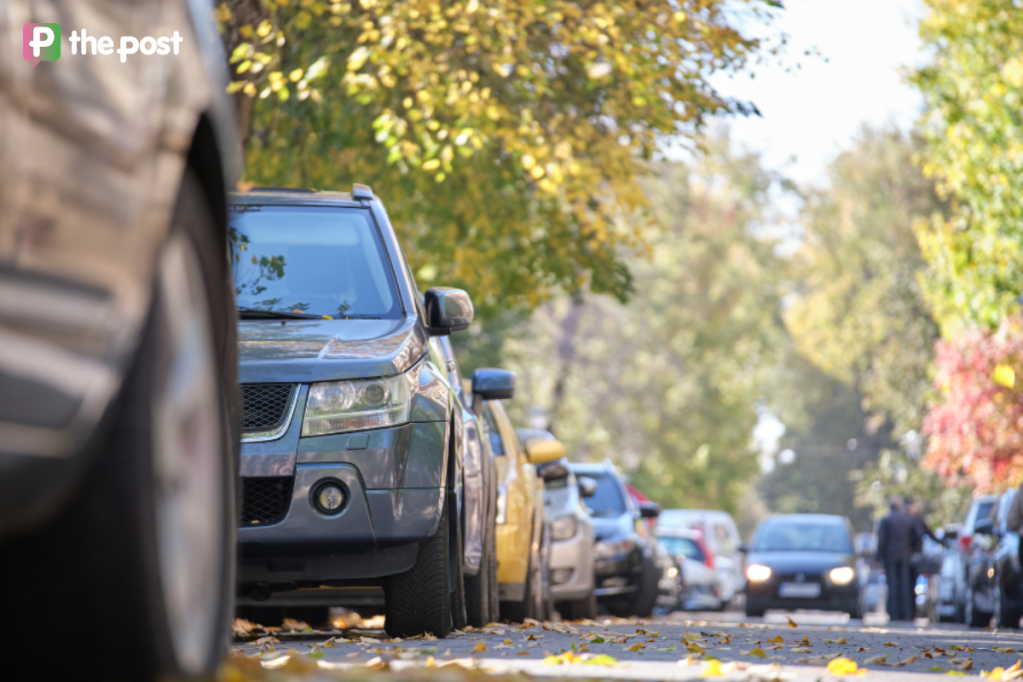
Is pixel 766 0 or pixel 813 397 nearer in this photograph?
pixel 766 0

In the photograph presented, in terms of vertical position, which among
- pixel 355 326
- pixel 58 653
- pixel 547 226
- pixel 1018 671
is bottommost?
pixel 1018 671

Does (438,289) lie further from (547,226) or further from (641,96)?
(547,226)

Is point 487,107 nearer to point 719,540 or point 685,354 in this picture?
point 719,540

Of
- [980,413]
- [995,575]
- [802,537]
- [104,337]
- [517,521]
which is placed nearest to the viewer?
[104,337]

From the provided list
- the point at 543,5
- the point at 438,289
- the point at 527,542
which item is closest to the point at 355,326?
the point at 438,289

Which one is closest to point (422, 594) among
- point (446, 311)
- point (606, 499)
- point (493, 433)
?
point (446, 311)

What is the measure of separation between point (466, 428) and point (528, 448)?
4.05 metres

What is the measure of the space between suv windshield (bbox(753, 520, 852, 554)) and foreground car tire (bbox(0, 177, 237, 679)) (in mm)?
24656

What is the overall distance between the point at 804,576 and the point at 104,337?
24362mm

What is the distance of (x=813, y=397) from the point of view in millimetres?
73188

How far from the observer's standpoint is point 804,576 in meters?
26.0

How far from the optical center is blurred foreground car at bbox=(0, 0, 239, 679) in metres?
2.36

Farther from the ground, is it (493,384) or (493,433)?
(493,384)

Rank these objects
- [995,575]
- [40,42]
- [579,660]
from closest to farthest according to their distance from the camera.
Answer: [40,42]
[579,660]
[995,575]
